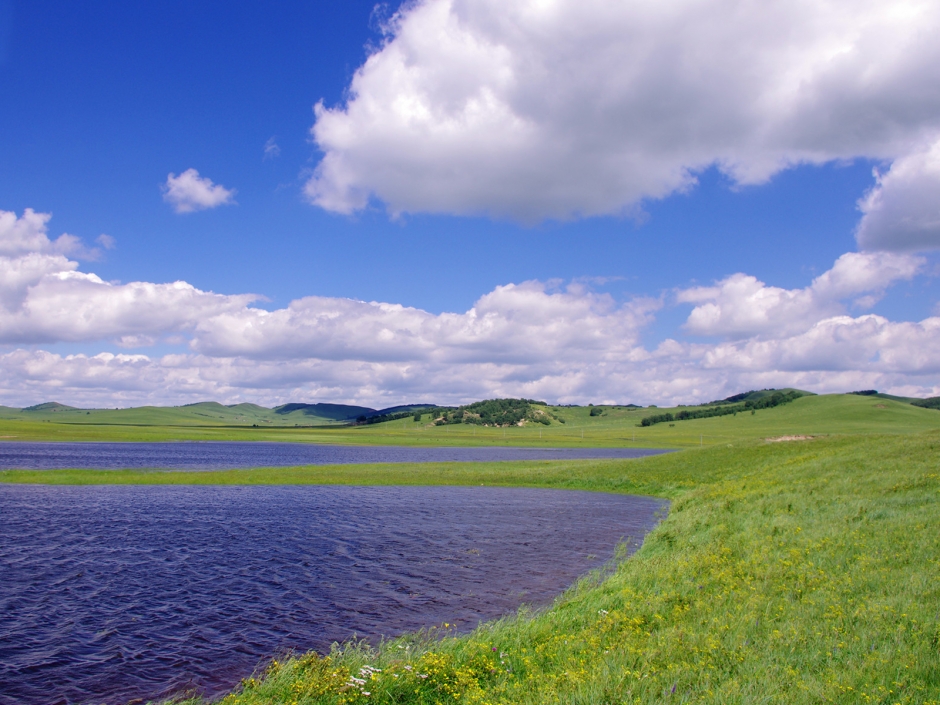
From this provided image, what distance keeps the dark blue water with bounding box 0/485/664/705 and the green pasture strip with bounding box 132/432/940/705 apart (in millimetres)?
2631

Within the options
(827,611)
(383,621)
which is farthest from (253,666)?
(827,611)

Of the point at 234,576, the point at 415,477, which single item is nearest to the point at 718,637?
the point at 234,576

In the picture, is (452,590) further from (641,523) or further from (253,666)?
(641,523)

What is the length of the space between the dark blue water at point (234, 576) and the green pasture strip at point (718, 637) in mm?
2631

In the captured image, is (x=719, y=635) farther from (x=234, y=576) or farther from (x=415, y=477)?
(x=415, y=477)

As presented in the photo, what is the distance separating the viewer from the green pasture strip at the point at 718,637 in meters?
10.8

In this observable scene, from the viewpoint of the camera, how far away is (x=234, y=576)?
82.6 ft

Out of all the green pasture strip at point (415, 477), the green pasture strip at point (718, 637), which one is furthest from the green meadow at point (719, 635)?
the green pasture strip at point (415, 477)

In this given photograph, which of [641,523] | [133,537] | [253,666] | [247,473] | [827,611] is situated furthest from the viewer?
[247,473]

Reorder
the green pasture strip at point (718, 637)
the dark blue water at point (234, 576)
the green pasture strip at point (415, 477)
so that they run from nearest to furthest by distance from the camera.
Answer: the green pasture strip at point (718, 637) < the dark blue water at point (234, 576) < the green pasture strip at point (415, 477)

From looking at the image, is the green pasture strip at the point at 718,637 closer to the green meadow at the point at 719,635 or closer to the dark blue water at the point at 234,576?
the green meadow at the point at 719,635

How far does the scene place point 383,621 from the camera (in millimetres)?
19594

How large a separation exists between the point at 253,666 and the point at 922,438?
1980 inches

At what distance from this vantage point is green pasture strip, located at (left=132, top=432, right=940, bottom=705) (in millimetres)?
10844
